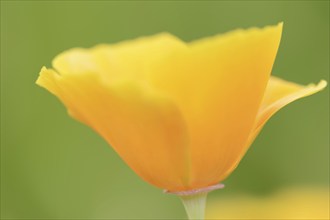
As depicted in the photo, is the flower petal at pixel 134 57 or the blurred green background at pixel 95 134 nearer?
the flower petal at pixel 134 57

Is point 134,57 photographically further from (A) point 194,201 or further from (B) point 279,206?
(B) point 279,206

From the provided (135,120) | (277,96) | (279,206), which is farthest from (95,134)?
(135,120)

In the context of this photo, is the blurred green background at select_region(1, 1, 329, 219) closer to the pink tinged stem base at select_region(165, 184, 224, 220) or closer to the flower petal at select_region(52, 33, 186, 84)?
the pink tinged stem base at select_region(165, 184, 224, 220)

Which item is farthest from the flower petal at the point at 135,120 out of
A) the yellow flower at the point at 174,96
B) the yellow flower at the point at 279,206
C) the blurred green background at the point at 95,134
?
the blurred green background at the point at 95,134

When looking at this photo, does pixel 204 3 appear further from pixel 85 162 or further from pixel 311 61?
pixel 85 162

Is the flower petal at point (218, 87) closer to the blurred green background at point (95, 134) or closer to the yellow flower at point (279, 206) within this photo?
the yellow flower at point (279, 206)

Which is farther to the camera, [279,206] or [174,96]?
[279,206]
